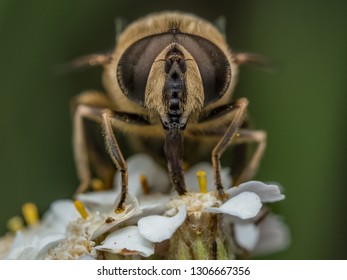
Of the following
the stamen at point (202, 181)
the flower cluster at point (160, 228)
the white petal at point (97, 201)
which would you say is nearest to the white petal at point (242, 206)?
the flower cluster at point (160, 228)

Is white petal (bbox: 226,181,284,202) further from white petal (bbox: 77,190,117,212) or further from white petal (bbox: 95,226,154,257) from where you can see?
white petal (bbox: 77,190,117,212)

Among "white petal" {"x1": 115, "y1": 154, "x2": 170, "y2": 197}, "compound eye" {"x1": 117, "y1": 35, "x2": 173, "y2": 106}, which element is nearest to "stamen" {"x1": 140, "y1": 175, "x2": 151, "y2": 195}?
"white petal" {"x1": 115, "y1": 154, "x2": 170, "y2": 197}

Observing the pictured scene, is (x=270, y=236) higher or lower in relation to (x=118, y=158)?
lower

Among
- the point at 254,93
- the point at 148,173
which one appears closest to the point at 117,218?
the point at 148,173

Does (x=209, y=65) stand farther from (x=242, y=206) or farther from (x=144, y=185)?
(x=144, y=185)

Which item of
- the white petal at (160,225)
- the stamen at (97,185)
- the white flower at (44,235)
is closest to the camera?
the white petal at (160,225)

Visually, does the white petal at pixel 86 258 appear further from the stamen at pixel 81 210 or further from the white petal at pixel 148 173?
the white petal at pixel 148 173
